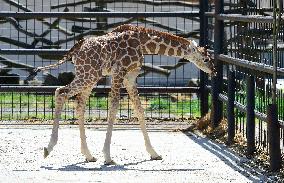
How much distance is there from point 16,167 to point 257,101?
287cm

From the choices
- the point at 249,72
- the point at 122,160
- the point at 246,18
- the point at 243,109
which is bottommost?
the point at 122,160

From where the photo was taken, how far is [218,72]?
12.9 metres

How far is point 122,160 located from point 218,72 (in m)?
2.79

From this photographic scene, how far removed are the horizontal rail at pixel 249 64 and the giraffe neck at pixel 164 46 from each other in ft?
2.14

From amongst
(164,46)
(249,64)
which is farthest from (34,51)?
(249,64)

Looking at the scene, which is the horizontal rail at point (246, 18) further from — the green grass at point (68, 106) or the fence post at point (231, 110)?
the green grass at point (68, 106)

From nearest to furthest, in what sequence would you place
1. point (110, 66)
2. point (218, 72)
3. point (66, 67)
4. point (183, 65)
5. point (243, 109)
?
point (110, 66) < point (243, 109) < point (218, 72) < point (183, 65) < point (66, 67)

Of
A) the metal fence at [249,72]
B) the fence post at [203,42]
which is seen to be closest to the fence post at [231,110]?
the metal fence at [249,72]

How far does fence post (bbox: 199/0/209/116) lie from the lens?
14.1 metres

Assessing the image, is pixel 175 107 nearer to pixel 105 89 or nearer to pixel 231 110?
pixel 105 89

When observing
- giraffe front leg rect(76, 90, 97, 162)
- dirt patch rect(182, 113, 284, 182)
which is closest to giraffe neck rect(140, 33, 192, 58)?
giraffe front leg rect(76, 90, 97, 162)

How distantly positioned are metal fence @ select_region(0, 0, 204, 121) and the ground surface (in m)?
1.31

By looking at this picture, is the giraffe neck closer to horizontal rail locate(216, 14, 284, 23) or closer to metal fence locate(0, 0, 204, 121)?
horizontal rail locate(216, 14, 284, 23)

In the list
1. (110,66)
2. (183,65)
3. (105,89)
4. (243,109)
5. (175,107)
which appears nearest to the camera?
(110,66)
